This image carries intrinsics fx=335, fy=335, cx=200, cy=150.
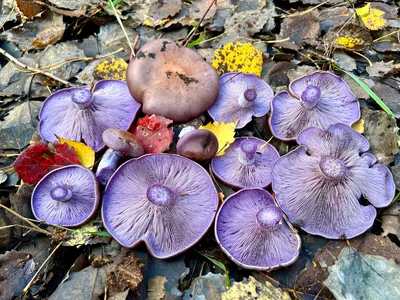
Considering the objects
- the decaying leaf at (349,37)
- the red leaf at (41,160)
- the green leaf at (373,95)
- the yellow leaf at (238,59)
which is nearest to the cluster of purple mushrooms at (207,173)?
the red leaf at (41,160)

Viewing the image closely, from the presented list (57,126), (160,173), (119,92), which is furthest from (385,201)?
(57,126)

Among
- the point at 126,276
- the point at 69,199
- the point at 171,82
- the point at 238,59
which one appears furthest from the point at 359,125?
the point at 69,199

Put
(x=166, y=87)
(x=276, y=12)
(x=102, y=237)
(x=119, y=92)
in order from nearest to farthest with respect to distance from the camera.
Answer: (x=102, y=237) < (x=166, y=87) < (x=119, y=92) < (x=276, y=12)

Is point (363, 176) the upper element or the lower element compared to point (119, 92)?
lower

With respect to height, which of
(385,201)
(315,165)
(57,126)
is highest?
(57,126)

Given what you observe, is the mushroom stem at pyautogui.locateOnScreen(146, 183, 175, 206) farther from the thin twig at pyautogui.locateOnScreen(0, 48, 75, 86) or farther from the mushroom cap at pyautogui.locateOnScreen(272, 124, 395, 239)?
the thin twig at pyautogui.locateOnScreen(0, 48, 75, 86)

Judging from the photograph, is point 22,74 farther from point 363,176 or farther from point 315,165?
point 363,176

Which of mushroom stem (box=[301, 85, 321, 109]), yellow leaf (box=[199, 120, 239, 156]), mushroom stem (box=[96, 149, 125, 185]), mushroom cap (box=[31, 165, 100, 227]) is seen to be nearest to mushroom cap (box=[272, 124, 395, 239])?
mushroom stem (box=[301, 85, 321, 109])
